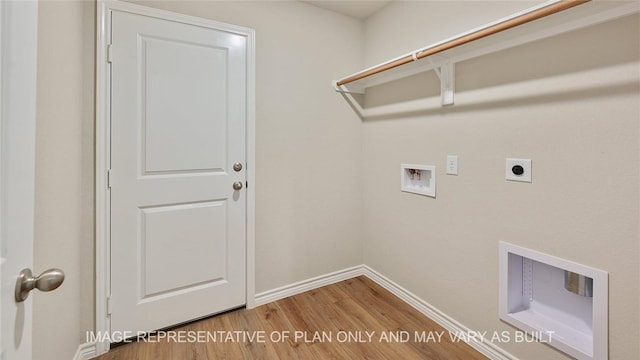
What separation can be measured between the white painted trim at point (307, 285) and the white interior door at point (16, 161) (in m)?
1.66

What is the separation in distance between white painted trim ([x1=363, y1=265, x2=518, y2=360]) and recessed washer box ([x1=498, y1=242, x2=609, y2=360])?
0.21 m

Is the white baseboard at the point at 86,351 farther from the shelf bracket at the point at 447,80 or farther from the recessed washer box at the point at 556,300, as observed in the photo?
the shelf bracket at the point at 447,80

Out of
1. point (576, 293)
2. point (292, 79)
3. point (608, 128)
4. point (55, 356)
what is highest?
point (292, 79)

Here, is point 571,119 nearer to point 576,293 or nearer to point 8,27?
point 576,293

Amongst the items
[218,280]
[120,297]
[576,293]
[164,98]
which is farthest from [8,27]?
[576,293]

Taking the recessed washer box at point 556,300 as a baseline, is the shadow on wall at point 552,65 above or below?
above

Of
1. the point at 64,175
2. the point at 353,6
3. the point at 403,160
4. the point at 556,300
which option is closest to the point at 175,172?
the point at 64,175

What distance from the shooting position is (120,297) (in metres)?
1.71

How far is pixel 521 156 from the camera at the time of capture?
1.45 m

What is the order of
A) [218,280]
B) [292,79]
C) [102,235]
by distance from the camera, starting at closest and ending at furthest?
[102,235], [218,280], [292,79]

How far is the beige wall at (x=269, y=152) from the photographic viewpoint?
3.98 ft

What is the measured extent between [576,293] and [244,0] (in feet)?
8.37

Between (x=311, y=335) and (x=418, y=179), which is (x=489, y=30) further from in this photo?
(x=311, y=335)

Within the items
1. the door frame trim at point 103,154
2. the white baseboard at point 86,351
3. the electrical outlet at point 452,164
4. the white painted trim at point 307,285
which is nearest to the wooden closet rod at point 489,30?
the electrical outlet at point 452,164
